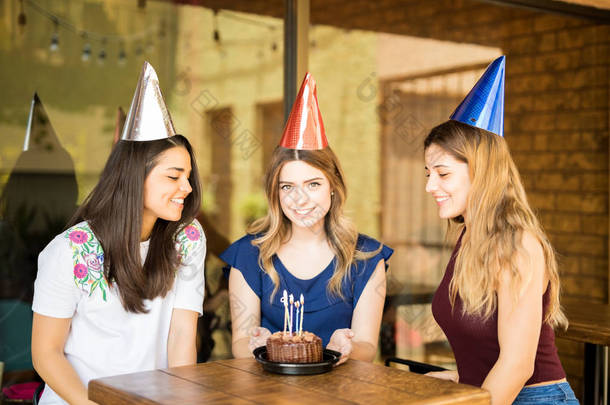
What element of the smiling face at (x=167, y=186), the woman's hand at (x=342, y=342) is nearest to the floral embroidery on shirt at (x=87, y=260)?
the smiling face at (x=167, y=186)

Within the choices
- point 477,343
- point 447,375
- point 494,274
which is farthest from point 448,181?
point 447,375

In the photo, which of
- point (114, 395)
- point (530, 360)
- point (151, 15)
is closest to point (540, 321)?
point (530, 360)

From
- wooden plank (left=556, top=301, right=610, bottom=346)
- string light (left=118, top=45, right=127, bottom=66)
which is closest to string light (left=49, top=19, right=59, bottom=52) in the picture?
string light (left=118, top=45, right=127, bottom=66)

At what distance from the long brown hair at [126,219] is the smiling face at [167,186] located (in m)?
0.02

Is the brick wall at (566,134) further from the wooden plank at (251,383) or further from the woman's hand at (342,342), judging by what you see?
the wooden plank at (251,383)

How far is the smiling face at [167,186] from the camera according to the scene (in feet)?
7.42

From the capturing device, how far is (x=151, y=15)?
3371 mm

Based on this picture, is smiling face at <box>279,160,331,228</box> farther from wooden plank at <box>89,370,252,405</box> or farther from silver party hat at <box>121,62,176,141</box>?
wooden plank at <box>89,370,252,405</box>

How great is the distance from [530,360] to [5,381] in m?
2.01

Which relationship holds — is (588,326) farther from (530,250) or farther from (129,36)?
(129,36)

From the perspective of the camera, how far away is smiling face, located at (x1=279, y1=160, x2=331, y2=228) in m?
2.45

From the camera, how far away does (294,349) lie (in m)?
1.86

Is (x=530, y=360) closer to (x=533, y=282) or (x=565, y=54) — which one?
(x=533, y=282)

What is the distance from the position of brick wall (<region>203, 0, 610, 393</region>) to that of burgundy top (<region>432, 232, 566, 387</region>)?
222cm
